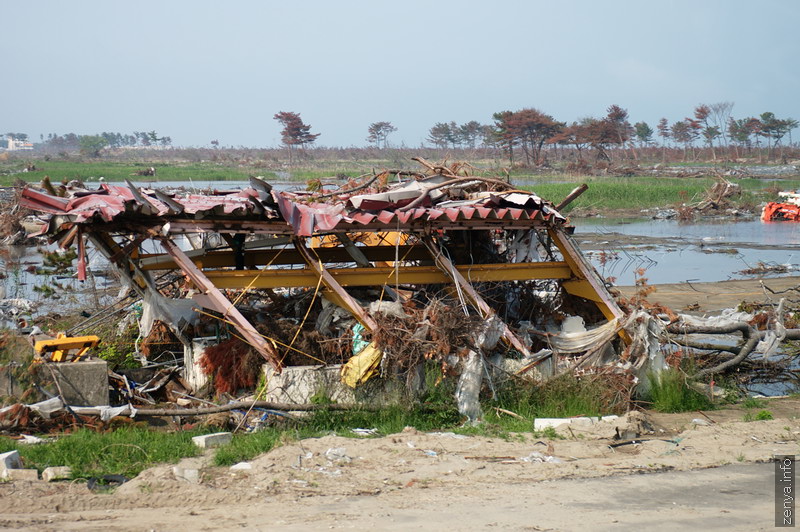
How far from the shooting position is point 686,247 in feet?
94.6

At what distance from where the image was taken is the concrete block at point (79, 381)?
8.62 meters

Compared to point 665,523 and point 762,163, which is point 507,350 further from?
point 762,163

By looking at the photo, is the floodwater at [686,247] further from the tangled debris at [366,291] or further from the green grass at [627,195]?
the tangled debris at [366,291]

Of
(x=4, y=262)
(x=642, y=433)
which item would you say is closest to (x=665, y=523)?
(x=642, y=433)

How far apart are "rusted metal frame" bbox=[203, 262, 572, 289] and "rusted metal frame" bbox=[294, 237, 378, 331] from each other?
0.10 meters

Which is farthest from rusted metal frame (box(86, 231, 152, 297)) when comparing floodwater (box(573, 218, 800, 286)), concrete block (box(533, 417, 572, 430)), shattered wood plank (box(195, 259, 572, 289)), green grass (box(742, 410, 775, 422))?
floodwater (box(573, 218, 800, 286))

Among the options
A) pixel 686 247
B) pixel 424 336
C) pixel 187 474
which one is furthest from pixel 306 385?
pixel 686 247

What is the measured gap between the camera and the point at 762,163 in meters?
81.5

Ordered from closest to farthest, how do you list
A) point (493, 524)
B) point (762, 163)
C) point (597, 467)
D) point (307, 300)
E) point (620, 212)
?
point (493, 524) → point (597, 467) → point (307, 300) → point (620, 212) → point (762, 163)

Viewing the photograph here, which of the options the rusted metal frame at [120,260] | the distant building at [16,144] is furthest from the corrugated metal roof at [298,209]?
the distant building at [16,144]

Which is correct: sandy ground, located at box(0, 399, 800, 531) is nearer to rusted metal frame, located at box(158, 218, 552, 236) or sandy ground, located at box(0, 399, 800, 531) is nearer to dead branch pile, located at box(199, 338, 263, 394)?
dead branch pile, located at box(199, 338, 263, 394)

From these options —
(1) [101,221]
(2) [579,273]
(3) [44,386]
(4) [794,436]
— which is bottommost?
(4) [794,436]

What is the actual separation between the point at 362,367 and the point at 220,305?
166 cm

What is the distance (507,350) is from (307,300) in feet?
8.18
